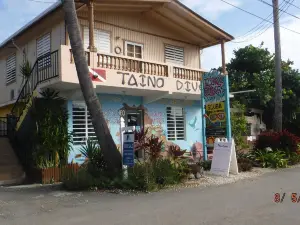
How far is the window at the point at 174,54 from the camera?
54.9 feet

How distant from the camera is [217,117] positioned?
1291 cm

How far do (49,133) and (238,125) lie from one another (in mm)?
10610

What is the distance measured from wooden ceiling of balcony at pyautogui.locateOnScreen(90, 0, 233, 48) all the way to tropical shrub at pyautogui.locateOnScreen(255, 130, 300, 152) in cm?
483

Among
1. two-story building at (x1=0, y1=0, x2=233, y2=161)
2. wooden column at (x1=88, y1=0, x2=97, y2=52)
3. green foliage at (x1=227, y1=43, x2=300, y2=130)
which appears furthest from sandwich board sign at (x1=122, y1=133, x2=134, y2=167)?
green foliage at (x1=227, y1=43, x2=300, y2=130)

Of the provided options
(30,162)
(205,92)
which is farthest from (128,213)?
(205,92)

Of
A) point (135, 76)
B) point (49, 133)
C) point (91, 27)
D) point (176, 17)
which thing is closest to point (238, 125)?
point (176, 17)

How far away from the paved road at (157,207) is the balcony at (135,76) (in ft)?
14.3

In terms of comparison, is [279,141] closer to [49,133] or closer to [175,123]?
[175,123]

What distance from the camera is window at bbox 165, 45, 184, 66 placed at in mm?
16719

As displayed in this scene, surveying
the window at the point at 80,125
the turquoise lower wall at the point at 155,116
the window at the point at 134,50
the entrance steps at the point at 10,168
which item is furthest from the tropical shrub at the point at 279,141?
the entrance steps at the point at 10,168

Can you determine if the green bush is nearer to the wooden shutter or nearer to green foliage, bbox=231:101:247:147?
green foliage, bbox=231:101:247:147

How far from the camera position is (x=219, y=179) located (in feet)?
36.2

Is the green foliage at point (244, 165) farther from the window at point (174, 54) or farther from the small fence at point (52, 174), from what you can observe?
the small fence at point (52, 174)

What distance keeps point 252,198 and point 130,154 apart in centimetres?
340
